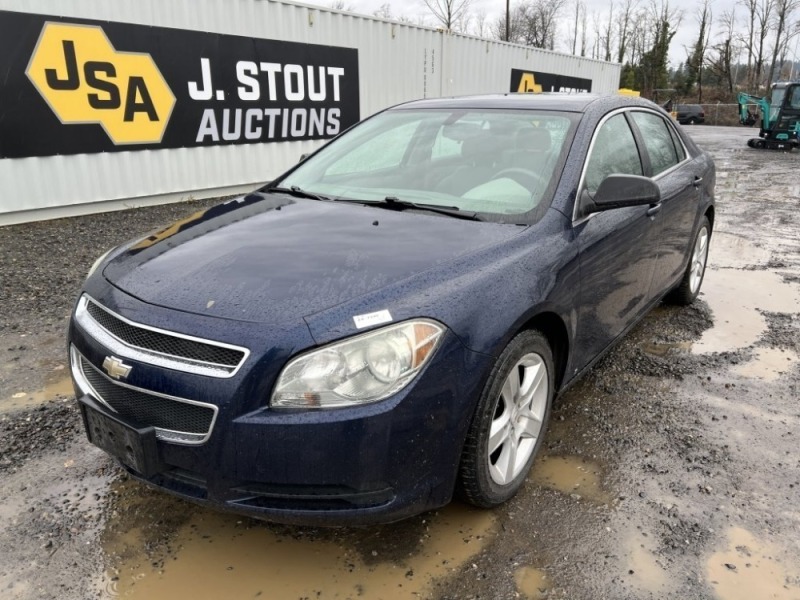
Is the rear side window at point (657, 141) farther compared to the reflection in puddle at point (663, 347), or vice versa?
the reflection in puddle at point (663, 347)

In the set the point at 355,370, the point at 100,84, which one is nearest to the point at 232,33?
the point at 100,84

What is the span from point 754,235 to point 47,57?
30.3ft

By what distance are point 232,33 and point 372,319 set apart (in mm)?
8751

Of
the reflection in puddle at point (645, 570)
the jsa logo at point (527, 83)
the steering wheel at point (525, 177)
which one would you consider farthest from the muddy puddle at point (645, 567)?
the jsa logo at point (527, 83)

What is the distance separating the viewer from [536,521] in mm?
2527

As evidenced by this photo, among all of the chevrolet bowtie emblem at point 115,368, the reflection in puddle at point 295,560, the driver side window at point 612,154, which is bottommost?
Result: the reflection in puddle at point 295,560

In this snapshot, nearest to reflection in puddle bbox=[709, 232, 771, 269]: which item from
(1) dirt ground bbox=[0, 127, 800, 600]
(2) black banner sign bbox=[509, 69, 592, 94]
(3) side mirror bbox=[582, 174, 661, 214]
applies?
(1) dirt ground bbox=[0, 127, 800, 600]

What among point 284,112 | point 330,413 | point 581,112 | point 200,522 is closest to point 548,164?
point 581,112

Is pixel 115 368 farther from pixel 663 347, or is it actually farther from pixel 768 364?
pixel 768 364

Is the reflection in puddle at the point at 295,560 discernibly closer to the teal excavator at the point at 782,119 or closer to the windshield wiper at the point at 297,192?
the windshield wiper at the point at 297,192

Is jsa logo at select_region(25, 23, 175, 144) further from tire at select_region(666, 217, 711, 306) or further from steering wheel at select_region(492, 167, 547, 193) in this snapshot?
tire at select_region(666, 217, 711, 306)

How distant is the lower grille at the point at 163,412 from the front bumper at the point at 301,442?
0.09ft

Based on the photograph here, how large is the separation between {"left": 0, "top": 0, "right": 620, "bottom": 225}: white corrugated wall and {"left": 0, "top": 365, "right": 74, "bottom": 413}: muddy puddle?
16.3ft

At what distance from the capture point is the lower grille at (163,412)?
195cm
